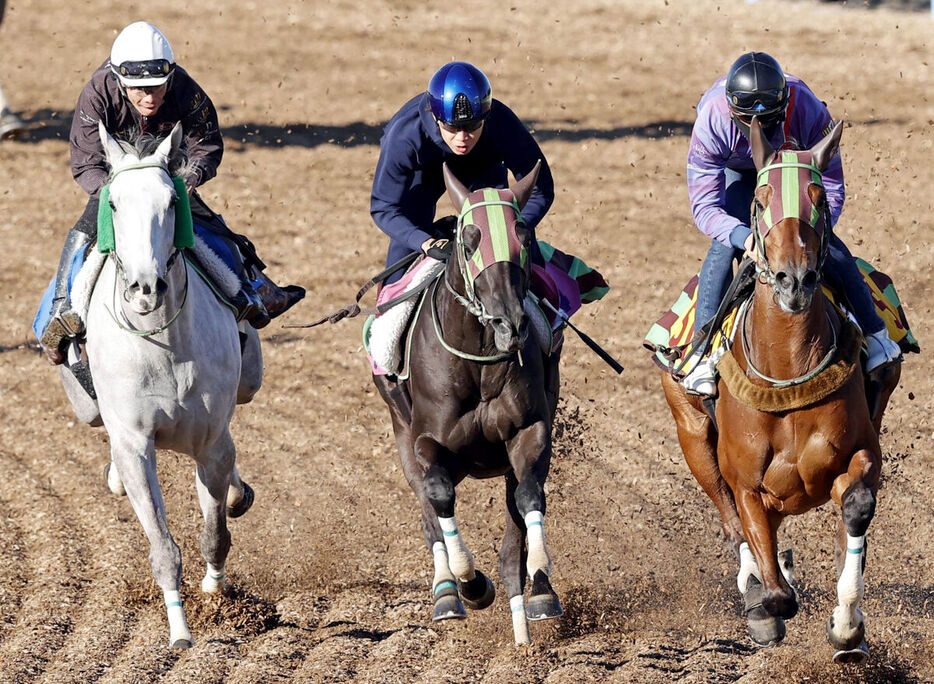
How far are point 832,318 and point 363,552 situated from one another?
3.76 metres

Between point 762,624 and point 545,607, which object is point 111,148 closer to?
point 545,607

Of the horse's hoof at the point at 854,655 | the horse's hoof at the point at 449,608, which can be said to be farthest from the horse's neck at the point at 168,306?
the horse's hoof at the point at 854,655

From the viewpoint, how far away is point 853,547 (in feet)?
21.2

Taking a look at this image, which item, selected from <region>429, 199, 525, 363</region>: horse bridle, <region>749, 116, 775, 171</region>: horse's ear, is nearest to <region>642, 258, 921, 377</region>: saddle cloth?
<region>749, 116, 775, 171</region>: horse's ear

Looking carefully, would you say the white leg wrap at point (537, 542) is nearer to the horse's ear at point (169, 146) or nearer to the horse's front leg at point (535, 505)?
the horse's front leg at point (535, 505)

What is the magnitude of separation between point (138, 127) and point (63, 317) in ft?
3.90

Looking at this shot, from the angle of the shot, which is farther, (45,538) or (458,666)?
(45,538)

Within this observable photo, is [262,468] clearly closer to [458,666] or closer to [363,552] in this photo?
[363,552]

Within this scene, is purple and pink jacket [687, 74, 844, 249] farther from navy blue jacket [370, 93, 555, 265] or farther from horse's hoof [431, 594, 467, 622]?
horse's hoof [431, 594, 467, 622]

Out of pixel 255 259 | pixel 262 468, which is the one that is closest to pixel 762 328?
pixel 255 259

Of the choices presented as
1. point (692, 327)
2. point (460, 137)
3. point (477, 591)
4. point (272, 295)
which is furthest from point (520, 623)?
point (272, 295)

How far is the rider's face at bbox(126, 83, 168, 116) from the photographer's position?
7.52m

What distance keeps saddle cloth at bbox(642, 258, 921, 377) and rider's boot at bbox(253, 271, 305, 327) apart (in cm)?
236

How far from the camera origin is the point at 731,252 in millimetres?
7391
